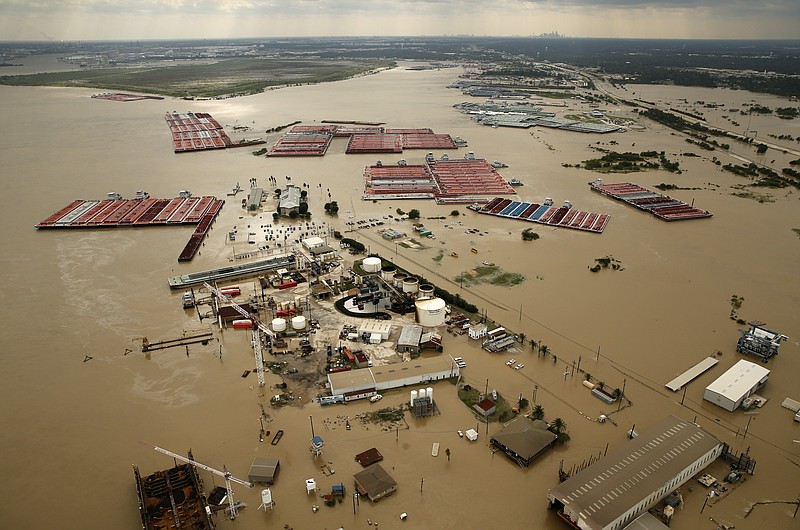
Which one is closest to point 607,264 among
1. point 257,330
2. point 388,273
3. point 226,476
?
point 388,273

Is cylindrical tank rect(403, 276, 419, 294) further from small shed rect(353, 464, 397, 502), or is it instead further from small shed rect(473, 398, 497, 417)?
small shed rect(353, 464, 397, 502)

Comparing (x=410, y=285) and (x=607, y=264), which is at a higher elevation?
(x=410, y=285)

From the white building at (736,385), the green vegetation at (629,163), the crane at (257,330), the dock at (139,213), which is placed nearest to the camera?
the white building at (736,385)

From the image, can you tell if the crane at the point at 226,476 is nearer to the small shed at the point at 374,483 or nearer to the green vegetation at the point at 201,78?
the small shed at the point at 374,483

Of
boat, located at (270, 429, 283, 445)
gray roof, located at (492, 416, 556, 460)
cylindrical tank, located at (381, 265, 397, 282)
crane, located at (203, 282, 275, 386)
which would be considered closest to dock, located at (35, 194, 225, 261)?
crane, located at (203, 282, 275, 386)

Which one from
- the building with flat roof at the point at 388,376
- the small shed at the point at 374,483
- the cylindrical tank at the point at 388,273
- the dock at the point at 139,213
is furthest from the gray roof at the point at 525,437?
the dock at the point at 139,213

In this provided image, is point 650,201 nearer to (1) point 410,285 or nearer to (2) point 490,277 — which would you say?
(2) point 490,277

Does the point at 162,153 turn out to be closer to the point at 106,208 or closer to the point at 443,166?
the point at 106,208
